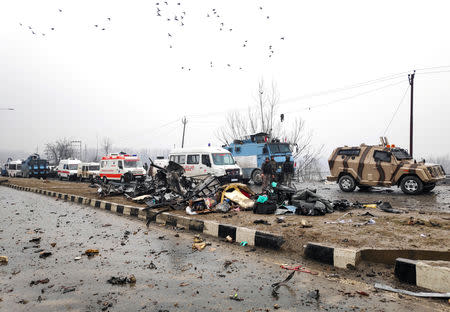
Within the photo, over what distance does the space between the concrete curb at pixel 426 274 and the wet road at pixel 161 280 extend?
11.1 inches

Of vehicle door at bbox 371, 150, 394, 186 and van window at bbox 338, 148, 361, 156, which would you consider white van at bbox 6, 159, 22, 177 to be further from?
vehicle door at bbox 371, 150, 394, 186

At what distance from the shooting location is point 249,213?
21.7ft

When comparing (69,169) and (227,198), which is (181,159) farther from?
(69,169)

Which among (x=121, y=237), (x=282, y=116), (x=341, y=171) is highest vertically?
(x=282, y=116)

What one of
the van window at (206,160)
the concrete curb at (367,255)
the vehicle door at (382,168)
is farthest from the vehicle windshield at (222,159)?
the concrete curb at (367,255)

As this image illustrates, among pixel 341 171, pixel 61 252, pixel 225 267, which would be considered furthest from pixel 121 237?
pixel 341 171

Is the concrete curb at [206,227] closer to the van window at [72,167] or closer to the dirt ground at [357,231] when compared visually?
the dirt ground at [357,231]

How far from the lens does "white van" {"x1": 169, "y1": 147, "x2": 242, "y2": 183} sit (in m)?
14.7

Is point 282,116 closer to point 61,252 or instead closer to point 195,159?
point 195,159

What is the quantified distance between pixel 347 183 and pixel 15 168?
1642 inches

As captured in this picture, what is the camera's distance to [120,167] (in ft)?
66.2

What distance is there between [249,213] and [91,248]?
3481 mm

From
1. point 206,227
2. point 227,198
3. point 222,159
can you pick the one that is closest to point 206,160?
point 222,159

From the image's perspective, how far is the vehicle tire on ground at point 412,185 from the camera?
10562mm
